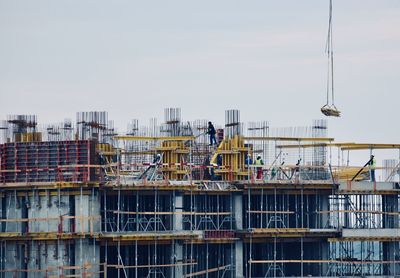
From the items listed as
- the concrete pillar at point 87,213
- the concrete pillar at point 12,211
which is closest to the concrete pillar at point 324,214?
the concrete pillar at point 87,213

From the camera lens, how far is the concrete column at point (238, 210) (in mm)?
76537

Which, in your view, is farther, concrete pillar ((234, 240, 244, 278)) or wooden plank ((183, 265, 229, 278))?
concrete pillar ((234, 240, 244, 278))

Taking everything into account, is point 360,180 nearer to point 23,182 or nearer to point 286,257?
point 286,257

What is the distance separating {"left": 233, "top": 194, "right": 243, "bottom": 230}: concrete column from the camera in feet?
251

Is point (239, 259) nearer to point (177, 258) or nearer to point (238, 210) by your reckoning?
point (238, 210)

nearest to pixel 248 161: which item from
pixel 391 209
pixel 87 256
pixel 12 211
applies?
pixel 391 209

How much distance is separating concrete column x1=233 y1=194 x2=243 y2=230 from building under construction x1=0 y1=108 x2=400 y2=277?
2.4 inches

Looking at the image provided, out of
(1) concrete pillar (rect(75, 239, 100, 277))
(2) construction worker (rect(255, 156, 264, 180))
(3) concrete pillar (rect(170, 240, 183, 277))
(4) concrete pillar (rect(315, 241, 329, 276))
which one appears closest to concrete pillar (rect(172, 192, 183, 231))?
(3) concrete pillar (rect(170, 240, 183, 277))

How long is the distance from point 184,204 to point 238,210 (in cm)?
348

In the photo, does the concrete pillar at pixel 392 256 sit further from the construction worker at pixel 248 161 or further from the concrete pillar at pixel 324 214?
the construction worker at pixel 248 161

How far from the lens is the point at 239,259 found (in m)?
76.2

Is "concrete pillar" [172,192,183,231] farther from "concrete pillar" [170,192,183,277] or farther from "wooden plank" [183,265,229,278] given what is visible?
"wooden plank" [183,265,229,278]

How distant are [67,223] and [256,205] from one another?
1455 cm

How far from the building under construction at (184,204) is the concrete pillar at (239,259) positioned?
6 cm
